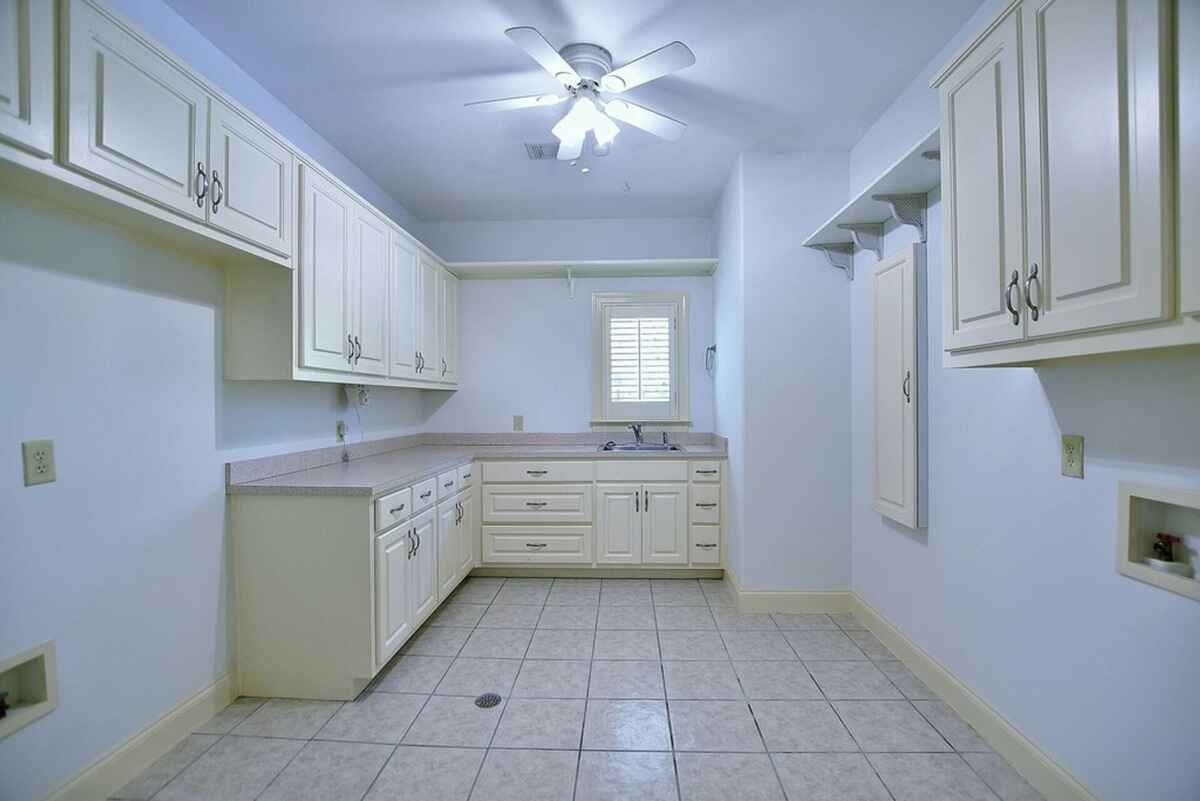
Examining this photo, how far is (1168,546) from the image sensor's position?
1286 mm

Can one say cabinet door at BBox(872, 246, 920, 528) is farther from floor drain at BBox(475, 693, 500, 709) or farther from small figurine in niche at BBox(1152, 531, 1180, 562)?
floor drain at BBox(475, 693, 500, 709)

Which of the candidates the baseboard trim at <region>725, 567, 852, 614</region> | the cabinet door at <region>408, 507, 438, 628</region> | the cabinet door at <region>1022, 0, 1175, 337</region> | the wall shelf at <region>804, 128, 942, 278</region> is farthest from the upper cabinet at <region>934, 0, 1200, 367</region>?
the cabinet door at <region>408, 507, 438, 628</region>

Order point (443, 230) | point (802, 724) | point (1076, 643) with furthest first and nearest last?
point (443, 230) < point (802, 724) < point (1076, 643)

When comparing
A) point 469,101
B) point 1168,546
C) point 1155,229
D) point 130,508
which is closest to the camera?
point 1155,229

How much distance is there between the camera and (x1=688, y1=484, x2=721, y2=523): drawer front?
3.54m

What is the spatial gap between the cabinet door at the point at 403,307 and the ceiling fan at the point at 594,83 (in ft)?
3.80

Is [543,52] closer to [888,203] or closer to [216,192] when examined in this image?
[216,192]

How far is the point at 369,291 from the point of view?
8.96 ft

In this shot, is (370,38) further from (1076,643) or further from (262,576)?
(1076,643)

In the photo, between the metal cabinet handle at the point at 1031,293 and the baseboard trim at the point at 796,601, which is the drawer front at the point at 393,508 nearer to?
the baseboard trim at the point at 796,601

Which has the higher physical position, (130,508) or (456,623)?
(130,508)

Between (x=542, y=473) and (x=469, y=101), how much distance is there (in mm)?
2265

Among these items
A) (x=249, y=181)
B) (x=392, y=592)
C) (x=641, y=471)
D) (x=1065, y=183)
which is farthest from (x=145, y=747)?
(x=1065, y=183)

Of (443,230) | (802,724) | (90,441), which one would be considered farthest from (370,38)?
(802,724)
